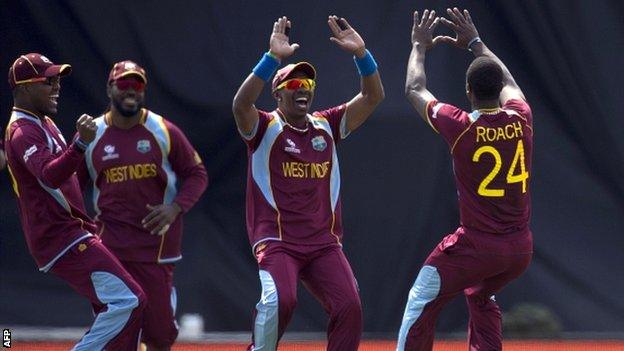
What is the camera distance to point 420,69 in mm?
7926

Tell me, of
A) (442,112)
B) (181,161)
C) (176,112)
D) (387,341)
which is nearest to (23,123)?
(181,161)

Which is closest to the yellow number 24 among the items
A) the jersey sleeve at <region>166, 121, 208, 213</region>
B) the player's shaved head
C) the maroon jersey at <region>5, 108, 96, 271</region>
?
the player's shaved head

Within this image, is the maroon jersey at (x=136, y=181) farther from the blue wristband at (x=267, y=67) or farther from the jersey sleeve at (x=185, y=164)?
the blue wristband at (x=267, y=67)

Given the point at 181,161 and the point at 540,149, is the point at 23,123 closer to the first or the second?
the point at 181,161

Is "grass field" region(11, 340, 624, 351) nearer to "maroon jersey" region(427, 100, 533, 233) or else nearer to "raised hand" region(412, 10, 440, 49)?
"maroon jersey" region(427, 100, 533, 233)

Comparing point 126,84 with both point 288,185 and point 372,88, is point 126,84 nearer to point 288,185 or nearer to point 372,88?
point 288,185

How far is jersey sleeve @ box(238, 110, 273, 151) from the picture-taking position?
7.66m

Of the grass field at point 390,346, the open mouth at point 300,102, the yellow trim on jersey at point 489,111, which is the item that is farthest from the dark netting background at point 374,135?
the yellow trim on jersey at point 489,111

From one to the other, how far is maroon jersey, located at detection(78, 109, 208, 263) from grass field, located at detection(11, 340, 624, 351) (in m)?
2.47

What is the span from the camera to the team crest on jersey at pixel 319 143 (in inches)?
305

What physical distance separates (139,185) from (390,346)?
11.0ft

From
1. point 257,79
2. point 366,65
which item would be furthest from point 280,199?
point 366,65

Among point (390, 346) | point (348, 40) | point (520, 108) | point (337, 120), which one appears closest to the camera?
point (520, 108)

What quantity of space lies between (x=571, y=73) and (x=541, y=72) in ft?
0.84
